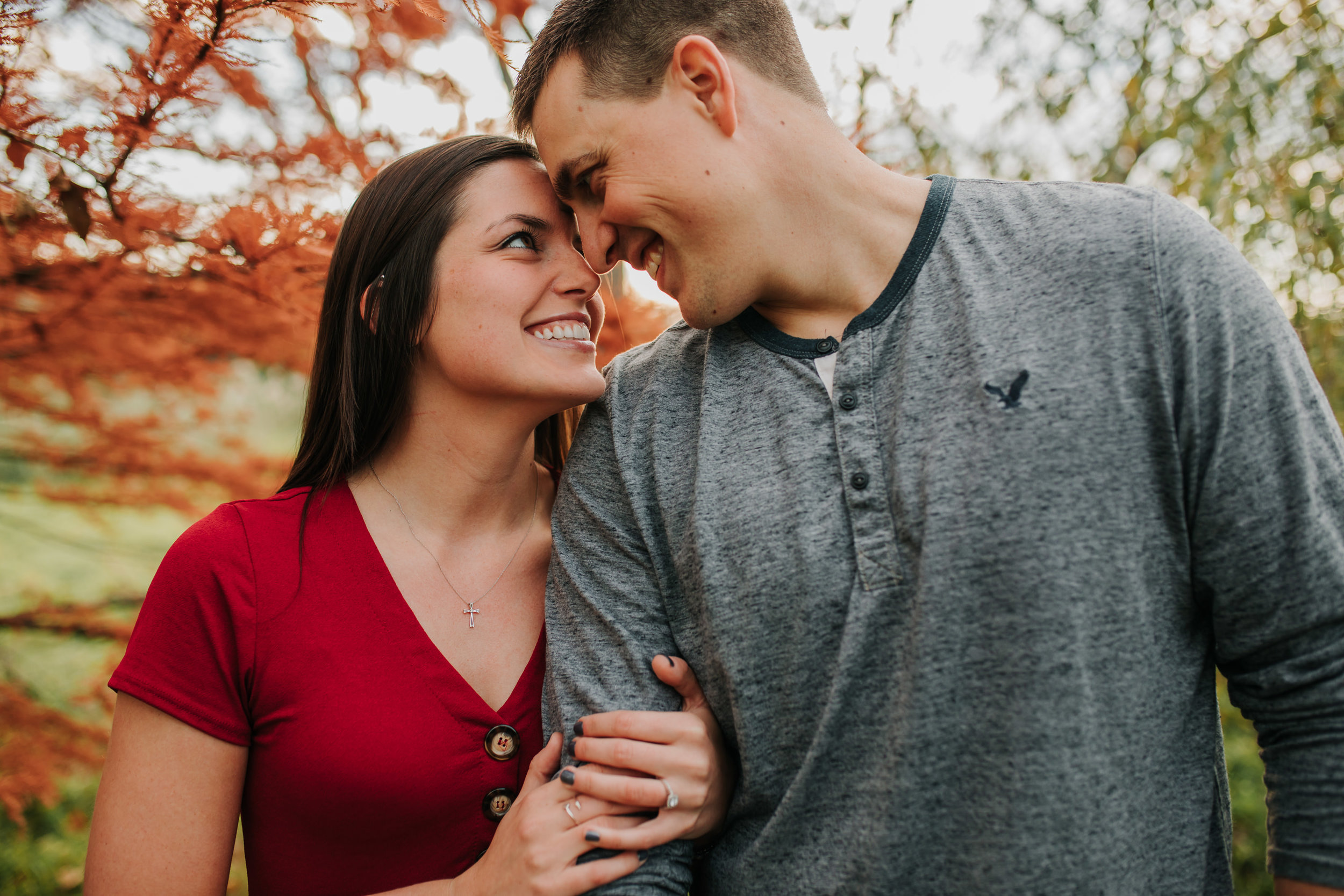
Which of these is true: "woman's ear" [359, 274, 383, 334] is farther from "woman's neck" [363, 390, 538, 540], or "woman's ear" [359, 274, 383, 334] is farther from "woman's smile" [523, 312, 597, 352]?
"woman's smile" [523, 312, 597, 352]

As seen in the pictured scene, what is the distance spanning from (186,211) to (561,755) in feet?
4.87

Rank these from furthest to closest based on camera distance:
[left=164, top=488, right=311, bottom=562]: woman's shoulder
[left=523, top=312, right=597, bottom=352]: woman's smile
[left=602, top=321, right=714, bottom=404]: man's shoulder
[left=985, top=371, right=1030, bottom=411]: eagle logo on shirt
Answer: [left=523, top=312, right=597, bottom=352]: woman's smile
[left=602, top=321, right=714, bottom=404]: man's shoulder
[left=164, top=488, right=311, bottom=562]: woman's shoulder
[left=985, top=371, right=1030, bottom=411]: eagle logo on shirt

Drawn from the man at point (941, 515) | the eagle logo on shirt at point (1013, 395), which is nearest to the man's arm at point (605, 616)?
the man at point (941, 515)

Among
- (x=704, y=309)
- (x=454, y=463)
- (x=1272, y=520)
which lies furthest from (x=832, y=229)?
(x=454, y=463)

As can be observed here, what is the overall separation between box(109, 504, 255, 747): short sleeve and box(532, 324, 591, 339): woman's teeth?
0.76 metres

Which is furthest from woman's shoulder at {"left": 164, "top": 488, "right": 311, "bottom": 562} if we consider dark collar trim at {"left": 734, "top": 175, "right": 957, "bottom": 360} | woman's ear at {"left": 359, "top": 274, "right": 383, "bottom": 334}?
dark collar trim at {"left": 734, "top": 175, "right": 957, "bottom": 360}

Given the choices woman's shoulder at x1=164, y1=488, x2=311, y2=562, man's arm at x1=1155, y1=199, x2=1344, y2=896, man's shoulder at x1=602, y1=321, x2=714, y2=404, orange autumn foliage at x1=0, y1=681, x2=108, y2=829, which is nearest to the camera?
man's arm at x1=1155, y1=199, x2=1344, y2=896

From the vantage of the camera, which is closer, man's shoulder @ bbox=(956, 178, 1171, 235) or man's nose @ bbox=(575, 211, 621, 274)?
man's shoulder @ bbox=(956, 178, 1171, 235)

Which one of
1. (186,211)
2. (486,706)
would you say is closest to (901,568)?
(486,706)

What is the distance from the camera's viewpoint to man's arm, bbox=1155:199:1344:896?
1.09 meters

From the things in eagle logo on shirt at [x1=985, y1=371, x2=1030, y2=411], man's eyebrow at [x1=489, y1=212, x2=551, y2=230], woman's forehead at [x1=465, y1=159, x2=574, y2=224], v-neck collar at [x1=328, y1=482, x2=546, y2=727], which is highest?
woman's forehead at [x1=465, y1=159, x2=574, y2=224]

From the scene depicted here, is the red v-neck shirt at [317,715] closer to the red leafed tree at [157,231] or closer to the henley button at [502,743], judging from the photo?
the henley button at [502,743]

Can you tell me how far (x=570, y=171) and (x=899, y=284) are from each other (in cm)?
69

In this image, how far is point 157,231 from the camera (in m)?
1.81
